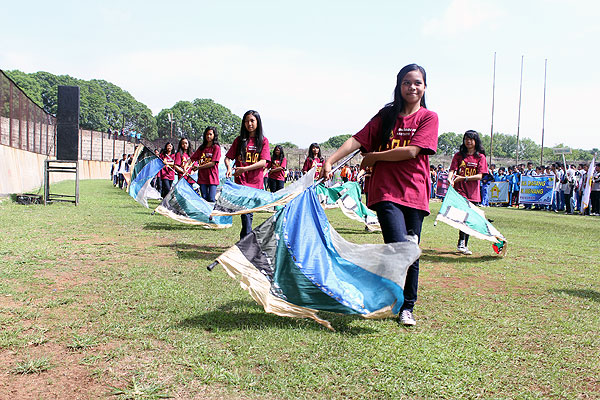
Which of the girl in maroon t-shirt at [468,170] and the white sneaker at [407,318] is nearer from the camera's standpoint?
the white sneaker at [407,318]

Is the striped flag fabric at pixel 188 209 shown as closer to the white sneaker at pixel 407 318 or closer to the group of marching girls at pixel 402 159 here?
the group of marching girls at pixel 402 159

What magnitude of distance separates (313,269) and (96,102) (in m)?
119

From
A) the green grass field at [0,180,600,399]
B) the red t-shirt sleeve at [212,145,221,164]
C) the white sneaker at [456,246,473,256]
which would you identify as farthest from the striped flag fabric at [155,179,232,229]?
the white sneaker at [456,246,473,256]

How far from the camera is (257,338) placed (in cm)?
341

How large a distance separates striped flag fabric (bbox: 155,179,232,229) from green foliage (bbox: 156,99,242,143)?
4578 inches

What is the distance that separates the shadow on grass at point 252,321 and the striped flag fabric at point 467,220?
13.6ft

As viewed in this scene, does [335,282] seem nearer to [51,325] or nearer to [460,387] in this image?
[460,387]

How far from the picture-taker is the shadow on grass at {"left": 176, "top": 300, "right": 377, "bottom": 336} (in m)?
3.65

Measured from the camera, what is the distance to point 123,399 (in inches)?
98.8

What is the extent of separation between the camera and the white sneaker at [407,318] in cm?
387

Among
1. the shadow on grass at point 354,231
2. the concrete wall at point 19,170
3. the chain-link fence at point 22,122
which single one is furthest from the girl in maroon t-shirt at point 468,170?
the chain-link fence at point 22,122

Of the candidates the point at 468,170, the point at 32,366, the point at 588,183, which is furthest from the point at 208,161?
the point at 588,183

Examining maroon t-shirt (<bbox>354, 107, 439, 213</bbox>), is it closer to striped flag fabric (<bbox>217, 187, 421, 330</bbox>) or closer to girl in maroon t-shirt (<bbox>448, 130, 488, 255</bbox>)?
striped flag fabric (<bbox>217, 187, 421, 330</bbox>)

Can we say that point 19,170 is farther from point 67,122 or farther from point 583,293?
point 583,293
